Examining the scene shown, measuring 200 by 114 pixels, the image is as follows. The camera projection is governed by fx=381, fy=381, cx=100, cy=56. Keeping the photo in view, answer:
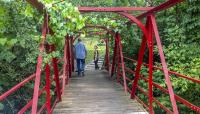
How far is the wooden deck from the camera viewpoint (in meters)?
8.34

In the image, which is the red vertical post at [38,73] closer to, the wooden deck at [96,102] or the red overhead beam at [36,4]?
the red overhead beam at [36,4]

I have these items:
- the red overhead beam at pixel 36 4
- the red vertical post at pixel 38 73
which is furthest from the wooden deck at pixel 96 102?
the red overhead beam at pixel 36 4

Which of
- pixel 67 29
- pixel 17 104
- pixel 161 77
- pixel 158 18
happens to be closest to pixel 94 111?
pixel 17 104

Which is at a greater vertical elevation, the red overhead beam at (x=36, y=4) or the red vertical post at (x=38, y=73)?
the red overhead beam at (x=36, y=4)

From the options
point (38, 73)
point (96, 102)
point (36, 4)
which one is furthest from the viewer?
point (96, 102)

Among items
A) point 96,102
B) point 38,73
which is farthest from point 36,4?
point 96,102

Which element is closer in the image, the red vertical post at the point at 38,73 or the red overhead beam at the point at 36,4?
the red overhead beam at the point at 36,4

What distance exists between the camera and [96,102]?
9.45 meters

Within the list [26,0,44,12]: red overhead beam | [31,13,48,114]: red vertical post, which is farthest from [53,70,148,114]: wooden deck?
[26,0,44,12]: red overhead beam

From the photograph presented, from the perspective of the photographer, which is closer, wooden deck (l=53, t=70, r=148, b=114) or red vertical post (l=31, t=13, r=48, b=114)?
red vertical post (l=31, t=13, r=48, b=114)

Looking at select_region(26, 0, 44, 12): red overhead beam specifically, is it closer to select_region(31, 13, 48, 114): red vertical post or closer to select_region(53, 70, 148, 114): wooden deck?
select_region(31, 13, 48, 114): red vertical post

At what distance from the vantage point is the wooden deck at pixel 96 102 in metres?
8.34

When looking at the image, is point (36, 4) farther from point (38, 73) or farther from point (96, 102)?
point (96, 102)

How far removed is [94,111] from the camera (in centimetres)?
832
